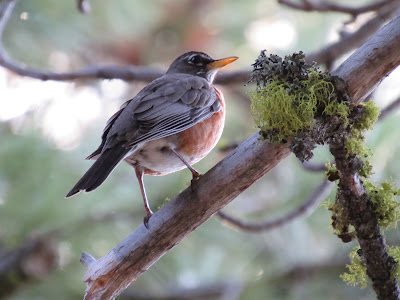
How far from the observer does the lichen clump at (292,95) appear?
1.94 meters

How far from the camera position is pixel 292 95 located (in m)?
1.97

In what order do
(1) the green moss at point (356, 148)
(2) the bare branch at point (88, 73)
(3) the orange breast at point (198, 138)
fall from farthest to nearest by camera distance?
(2) the bare branch at point (88, 73) < (3) the orange breast at point (198, 138) < (1) the green moss at point (356, 148)

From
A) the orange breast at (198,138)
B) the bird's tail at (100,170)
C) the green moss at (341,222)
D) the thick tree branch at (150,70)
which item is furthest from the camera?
the thick tree branch at (150,70)

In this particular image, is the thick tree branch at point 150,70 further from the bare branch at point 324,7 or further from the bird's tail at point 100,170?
the bird's tail at point 100,170

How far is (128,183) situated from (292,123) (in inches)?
88.3

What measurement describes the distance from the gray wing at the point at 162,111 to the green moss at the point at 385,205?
1.16 m

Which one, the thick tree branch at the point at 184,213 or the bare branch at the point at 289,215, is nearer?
the thick tree branch at the point at 184,213

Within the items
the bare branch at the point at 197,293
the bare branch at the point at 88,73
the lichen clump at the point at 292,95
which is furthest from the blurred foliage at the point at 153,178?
the lichen clump at the point at 292,95

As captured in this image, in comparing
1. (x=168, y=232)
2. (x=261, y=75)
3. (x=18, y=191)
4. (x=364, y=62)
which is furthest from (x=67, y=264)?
(x=364, y=62)

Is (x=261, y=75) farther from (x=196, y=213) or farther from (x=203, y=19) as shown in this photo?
(x=203, y=19)

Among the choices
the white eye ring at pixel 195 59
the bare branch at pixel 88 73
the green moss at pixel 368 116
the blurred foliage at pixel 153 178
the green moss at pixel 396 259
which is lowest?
the blurred foliage at pixel 153 178

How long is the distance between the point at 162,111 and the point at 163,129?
0.18m

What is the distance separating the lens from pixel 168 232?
2.36m

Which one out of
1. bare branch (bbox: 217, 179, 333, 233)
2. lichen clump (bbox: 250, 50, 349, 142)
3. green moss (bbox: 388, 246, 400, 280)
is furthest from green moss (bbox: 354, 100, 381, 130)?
bare branch (bbox: 217, 179, 333, 233)
